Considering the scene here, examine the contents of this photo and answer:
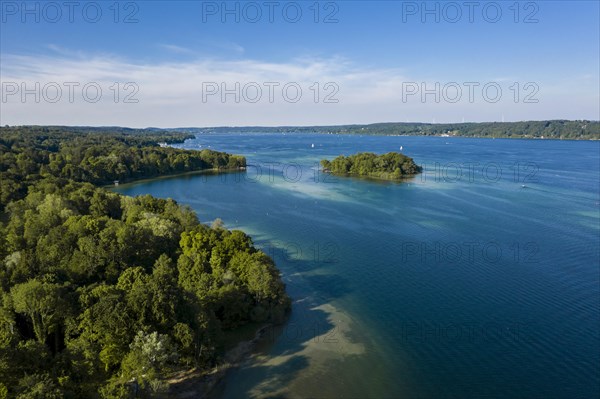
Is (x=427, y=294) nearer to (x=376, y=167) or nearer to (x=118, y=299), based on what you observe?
(x=118, y=299)

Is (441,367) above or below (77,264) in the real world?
below

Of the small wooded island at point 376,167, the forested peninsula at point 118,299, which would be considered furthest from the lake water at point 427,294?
the small wooded island at point 376,167

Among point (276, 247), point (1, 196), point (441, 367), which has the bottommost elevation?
point (441, 367)

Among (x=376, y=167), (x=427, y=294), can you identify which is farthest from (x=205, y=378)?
(x=376, y=167)

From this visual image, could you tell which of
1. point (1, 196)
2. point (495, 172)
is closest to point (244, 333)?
point (1, 196)

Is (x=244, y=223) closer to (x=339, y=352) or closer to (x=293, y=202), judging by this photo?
(x=293, y=202)

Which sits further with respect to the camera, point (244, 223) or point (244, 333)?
point (244, 223)

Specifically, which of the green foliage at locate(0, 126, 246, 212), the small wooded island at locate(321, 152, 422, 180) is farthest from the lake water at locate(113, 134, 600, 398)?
the small wooded island at locate(321, 152, 422, 180)
